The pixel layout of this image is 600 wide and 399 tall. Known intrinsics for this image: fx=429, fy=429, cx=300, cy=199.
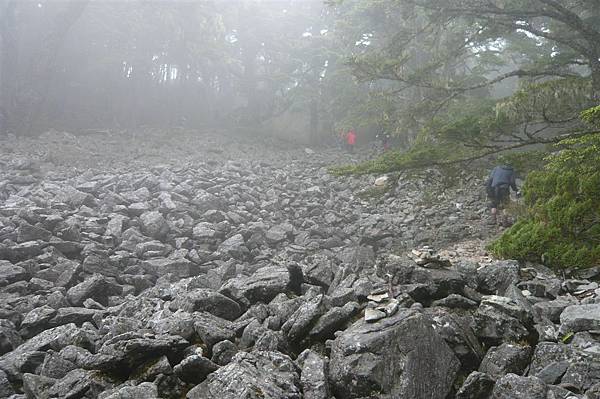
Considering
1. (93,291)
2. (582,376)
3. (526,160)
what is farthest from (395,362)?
(526,160)

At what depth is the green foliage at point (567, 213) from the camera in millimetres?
6293

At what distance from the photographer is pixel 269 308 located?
243 inches

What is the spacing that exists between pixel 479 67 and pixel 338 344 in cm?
1926

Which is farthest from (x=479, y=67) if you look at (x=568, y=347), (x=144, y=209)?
(x=568, y=347)

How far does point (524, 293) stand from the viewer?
5.91 m

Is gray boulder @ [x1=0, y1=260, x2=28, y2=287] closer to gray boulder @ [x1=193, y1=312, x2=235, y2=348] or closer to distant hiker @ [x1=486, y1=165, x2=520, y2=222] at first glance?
gray boulder @ [x1=193, y1=312, x2=235, y2=348]

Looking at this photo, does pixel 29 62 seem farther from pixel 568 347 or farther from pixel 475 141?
pixel 568 347

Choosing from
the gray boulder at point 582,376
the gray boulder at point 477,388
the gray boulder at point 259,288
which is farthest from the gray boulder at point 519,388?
the gray boulder at point 259,288

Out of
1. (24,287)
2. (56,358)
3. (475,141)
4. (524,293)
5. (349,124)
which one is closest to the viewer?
(56,358)

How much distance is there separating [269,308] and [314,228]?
7.48 m

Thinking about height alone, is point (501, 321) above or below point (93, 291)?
above

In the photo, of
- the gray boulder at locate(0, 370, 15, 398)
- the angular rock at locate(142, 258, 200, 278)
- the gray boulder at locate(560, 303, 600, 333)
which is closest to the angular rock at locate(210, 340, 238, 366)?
the gray boulder at locate(0, 370, 15, 398)

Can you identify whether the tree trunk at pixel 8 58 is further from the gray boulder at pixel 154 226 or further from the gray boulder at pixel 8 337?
the gray boulder at pixel 8 337

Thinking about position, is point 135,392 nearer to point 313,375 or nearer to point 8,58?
point 313,375
